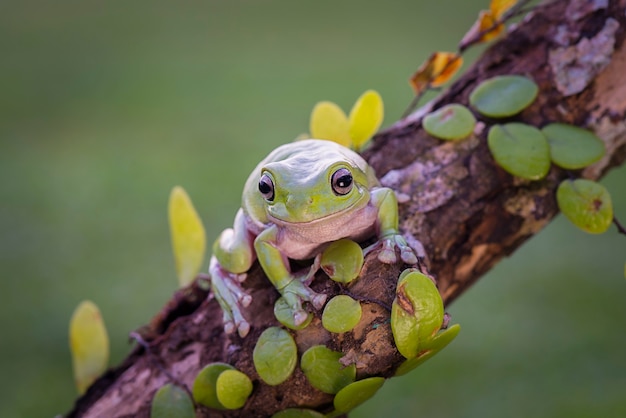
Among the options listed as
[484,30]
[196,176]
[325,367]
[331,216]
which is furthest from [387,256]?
[196,176]

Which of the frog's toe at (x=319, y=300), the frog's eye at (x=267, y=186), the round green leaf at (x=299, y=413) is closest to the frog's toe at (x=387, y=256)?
the frog's toe at (x=319, y=300)

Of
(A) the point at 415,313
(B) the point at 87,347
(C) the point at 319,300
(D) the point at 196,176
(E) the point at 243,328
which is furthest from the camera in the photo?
(D) the point at 196,176

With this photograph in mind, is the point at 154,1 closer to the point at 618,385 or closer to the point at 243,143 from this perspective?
the point at 243,143

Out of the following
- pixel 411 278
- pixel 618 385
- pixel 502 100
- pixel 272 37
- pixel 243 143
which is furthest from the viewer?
pixel 272 37

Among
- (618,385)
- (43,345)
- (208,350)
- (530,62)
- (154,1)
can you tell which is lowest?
(618,385)

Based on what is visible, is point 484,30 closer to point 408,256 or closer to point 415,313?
point 408,256

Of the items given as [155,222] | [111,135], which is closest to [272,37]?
[111,135]

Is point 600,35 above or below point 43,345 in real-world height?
above

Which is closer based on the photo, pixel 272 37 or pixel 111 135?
pixel 111 135
